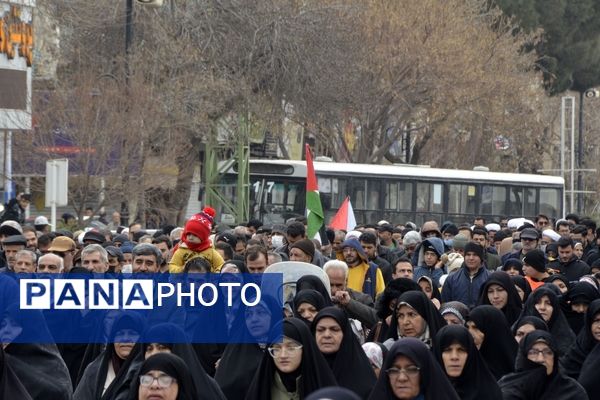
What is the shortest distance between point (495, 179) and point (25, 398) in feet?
88.8

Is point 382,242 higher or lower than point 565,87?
lower

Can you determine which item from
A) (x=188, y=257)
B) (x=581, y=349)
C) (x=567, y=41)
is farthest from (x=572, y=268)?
(x=567, y=41)

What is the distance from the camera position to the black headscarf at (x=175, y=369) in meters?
6.66

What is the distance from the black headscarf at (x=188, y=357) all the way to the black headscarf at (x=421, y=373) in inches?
30.6

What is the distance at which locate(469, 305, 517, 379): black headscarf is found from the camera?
30.2ft

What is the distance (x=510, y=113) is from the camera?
4300 cm

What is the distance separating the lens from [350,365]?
27.1 feet

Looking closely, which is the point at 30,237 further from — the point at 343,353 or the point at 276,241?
the point at 343,353

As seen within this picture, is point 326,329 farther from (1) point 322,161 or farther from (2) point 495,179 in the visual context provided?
(2) point 495,179

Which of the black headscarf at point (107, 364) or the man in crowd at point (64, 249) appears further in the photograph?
the man in crowd at point (64, 249)

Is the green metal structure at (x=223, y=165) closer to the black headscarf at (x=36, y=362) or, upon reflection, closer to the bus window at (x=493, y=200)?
the bus window at (x=493, y=200)

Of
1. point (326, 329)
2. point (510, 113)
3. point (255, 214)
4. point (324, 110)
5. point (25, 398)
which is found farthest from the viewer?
point (510, 113)

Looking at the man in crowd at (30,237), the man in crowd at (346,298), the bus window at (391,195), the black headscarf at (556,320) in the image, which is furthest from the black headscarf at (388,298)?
the bus window at (391,195)

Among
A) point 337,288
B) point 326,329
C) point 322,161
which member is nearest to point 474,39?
point 322,161
